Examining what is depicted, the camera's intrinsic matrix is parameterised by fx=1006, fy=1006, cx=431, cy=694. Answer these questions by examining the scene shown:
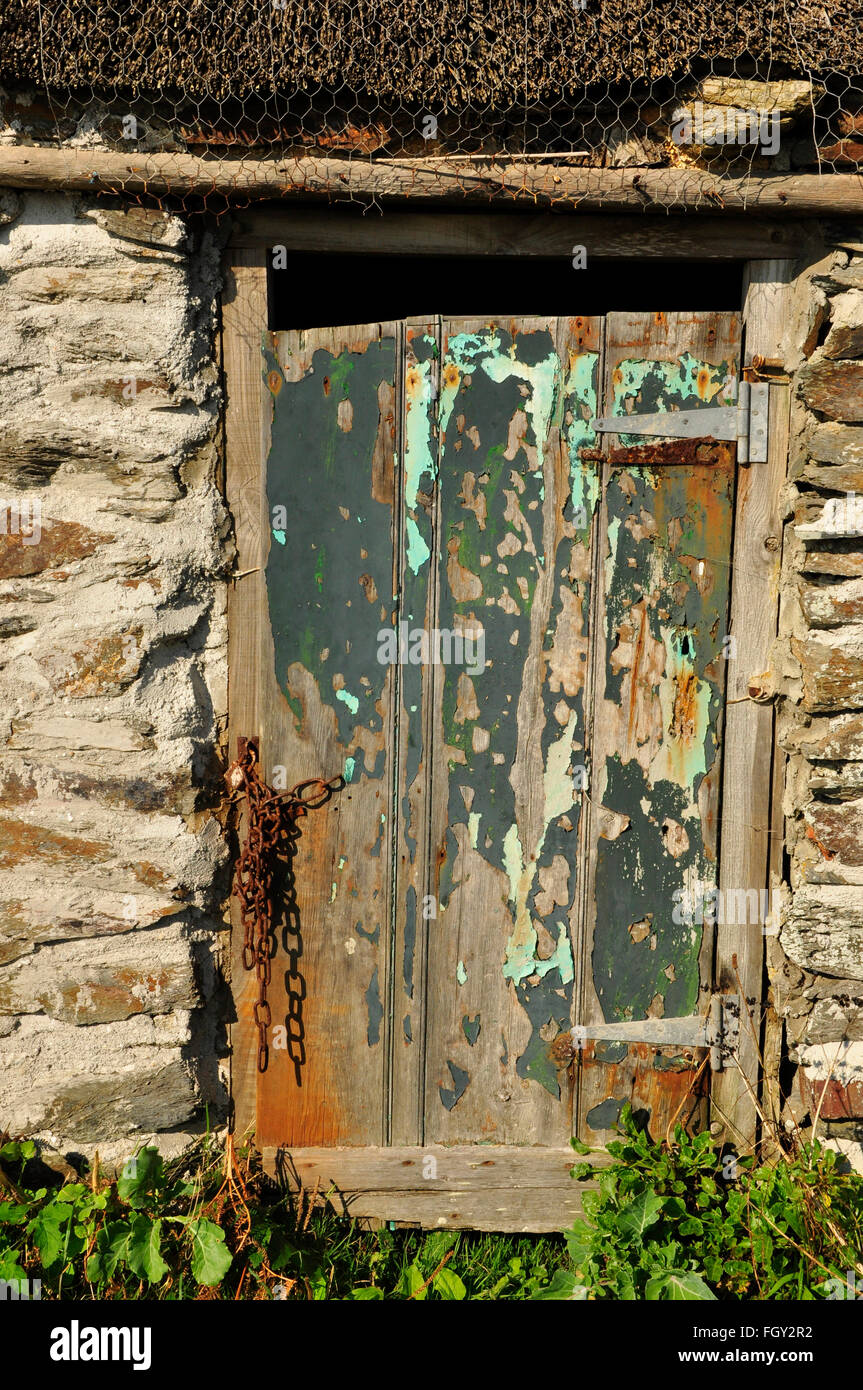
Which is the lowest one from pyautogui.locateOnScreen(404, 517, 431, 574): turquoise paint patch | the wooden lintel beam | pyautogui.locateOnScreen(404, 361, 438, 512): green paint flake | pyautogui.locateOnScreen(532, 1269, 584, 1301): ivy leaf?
pyautogui.locateOnScreen(532, 1269, 584, 1301): ivy leaf

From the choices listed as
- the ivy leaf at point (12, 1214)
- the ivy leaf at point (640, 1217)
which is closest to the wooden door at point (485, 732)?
the ivy leaf at point (640, 1217)

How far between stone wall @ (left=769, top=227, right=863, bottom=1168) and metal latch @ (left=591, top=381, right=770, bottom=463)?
0.24ft

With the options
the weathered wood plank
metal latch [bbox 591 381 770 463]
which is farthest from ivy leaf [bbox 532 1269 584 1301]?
the weathered wood plank

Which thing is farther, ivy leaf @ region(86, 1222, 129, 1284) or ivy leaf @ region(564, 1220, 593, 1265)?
ivy leaf @ region(564, 1220, 593, 1265)

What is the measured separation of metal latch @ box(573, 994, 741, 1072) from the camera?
7.64 ft

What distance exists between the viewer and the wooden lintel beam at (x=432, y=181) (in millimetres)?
2023

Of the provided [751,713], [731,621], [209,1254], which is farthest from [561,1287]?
[731,621]

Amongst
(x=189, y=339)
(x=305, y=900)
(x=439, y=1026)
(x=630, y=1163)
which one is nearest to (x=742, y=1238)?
(x=630, y=1163)

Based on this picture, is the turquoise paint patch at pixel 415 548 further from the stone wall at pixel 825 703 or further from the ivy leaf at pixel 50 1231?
the ivy leaf at pixel 50 1231

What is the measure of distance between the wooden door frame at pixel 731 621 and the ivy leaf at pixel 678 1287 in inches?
14.9

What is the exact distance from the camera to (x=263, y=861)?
7.47 ft

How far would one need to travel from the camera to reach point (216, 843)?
7.44ft

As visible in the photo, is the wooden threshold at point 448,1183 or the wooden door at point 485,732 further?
the wooden threshold at point 448,1183

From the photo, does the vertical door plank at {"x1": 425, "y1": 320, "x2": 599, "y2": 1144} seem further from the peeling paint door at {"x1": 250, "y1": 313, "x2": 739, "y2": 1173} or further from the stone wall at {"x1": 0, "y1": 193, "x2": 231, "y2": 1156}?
the stone wall at {"x1": 0, "y1": 193, "x2": 231, "y2": 1156}
